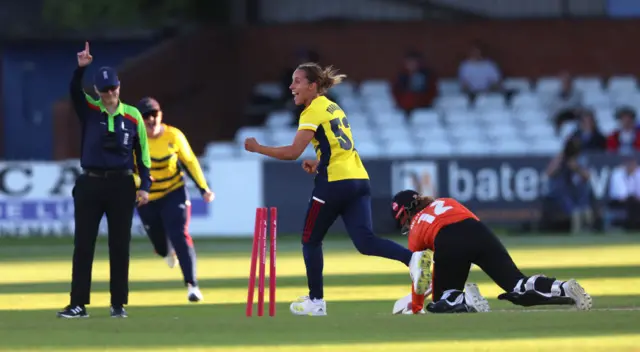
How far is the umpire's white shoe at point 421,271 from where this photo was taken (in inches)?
458

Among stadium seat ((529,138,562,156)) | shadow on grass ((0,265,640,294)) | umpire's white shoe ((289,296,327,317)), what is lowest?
shadow on grass ((0,265,640,294))

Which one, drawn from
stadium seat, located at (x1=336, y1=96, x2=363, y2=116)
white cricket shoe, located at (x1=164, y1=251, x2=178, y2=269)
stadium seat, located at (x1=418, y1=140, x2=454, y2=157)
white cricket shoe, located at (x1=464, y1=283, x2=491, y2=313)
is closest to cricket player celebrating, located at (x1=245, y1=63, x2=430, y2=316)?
white cricket shoe, located at (x1=464, y1=283, x2=491, y2=313)

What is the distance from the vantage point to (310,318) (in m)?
11.6

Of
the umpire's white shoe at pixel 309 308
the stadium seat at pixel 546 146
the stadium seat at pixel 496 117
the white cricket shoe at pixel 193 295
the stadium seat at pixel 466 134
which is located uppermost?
the stadium seat at pixel 496 117

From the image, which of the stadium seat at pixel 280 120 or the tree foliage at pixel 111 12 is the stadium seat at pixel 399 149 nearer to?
the stadium seat at pixel 280 120

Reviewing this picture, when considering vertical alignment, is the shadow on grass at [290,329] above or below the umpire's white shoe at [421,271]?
below

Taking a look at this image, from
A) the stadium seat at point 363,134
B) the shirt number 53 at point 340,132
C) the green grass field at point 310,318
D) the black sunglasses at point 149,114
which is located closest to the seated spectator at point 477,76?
the stadium seat at point 363,134

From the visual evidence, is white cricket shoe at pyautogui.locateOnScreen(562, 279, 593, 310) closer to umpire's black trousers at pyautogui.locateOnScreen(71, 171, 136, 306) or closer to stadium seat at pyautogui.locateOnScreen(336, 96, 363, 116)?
umpire's black trousers at pyautogui.locateOnScreen(71, 171, 136, 306)

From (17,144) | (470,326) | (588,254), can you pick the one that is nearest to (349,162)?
(470,326)

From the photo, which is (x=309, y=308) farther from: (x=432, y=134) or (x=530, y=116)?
(x=530, y=116)

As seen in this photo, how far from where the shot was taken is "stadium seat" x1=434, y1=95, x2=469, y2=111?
29266mm

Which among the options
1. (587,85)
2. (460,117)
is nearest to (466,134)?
(460,117)

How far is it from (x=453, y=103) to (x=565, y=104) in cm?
219

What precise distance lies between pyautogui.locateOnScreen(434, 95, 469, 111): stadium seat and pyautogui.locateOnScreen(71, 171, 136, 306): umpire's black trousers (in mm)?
17657
